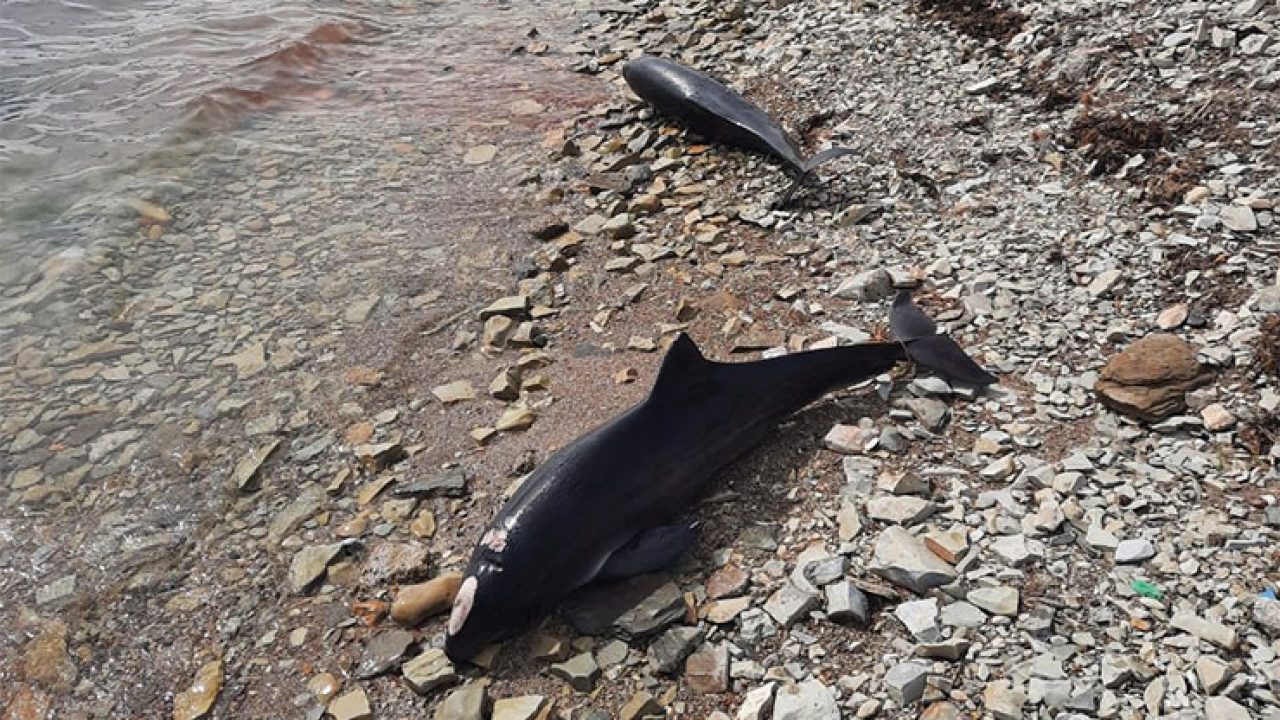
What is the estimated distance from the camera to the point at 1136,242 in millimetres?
5473

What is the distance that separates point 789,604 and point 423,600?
5.40ft

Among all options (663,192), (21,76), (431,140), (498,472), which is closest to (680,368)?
(498,472)

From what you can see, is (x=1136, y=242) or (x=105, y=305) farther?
(x=105, y=305)

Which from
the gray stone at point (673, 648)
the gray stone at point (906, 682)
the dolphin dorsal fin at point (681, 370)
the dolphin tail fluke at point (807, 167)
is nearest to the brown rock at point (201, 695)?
the gray stone at point (673, 648)

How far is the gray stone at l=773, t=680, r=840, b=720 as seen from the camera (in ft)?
11.6

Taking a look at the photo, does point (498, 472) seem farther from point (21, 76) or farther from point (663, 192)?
point (21, 76)

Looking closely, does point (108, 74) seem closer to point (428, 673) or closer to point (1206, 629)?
point (428, 673)

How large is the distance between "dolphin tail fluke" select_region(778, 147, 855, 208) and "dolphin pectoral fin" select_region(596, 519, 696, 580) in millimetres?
3322

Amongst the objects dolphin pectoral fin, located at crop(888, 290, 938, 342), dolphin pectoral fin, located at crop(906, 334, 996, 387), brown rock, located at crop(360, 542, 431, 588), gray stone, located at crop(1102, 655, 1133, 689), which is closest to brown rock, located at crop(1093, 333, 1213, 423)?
dolphin pectoral fin, located at crop(906, 334, 996, 387)

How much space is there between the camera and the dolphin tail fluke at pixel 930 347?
196 inches

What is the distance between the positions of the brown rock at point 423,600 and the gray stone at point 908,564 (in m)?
1.91

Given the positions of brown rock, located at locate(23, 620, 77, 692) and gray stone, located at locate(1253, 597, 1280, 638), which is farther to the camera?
brown rock, located at locate(23, 620, 77, 692)

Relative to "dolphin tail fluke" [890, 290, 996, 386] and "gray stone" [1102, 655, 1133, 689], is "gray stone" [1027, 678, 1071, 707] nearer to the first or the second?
"gray stone" [1102, 655, 1133, 689]

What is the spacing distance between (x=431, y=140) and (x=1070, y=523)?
677 centimetres
